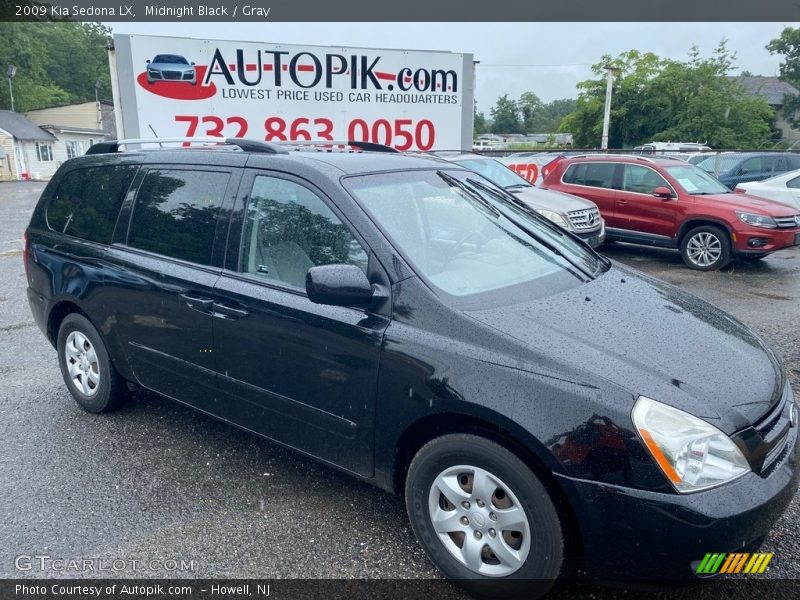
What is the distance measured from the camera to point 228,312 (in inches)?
123

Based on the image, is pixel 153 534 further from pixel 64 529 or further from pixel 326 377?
pixel 326 377

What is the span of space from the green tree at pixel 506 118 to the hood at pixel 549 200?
8983cm

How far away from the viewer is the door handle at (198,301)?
320 centimetres

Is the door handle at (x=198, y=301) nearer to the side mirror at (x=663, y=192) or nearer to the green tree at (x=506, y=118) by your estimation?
the side mirror at (x=663, y=192)

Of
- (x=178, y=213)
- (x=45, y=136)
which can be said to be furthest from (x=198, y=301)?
(x=45, y=136)

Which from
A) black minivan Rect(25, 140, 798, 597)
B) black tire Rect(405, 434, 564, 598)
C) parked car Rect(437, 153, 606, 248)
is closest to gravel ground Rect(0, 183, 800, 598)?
black tire Rect(405, 434, 564, 598)

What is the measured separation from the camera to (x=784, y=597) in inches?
97.2

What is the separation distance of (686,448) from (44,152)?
58044 millimetres

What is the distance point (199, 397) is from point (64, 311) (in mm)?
1584

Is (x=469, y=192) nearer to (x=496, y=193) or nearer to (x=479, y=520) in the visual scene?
(x=496, y=193)

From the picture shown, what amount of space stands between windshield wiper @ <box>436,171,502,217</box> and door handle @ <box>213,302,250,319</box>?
1.34 metres

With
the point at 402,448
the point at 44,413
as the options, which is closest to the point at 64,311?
the point at 44,413

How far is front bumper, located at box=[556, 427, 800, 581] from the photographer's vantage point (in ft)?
6.71

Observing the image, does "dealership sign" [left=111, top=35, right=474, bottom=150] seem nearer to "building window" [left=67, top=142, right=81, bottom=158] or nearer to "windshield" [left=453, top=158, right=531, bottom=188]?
"windshield" [left=453, top=158, right=531, bottom=188]
